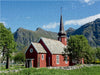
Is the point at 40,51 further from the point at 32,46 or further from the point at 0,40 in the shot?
the point at 0,40

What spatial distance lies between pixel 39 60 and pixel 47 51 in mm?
3757

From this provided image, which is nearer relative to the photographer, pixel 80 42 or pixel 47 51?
pixel 80 42

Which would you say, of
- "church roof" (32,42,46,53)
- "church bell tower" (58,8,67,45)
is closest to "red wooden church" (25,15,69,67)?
"church roof" (32,42,46,53)

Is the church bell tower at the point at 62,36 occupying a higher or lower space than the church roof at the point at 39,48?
higher

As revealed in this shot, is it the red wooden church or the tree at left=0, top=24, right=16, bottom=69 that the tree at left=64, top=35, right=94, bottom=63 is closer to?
the red wooden church

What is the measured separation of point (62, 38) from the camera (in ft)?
166

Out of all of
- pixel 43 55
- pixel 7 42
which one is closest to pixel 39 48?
pixel 43 55

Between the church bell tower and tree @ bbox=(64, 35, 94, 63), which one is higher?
the church bell tower

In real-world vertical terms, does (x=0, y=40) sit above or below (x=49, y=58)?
above

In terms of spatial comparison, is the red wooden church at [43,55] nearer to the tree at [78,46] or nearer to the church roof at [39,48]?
the church roof at [39,48]

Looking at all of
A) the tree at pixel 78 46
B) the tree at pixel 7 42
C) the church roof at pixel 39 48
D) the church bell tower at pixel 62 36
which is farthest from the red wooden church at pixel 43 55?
the church bell tower at pixel 62 36

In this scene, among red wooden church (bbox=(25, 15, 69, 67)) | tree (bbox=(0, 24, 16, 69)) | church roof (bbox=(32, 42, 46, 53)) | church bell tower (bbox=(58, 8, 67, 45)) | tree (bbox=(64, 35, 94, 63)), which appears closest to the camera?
tree (bbox=(64, 35, 94, 63))

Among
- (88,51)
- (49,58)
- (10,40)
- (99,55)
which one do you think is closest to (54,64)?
(49,58)

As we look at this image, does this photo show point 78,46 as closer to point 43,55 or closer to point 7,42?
point 43,55
